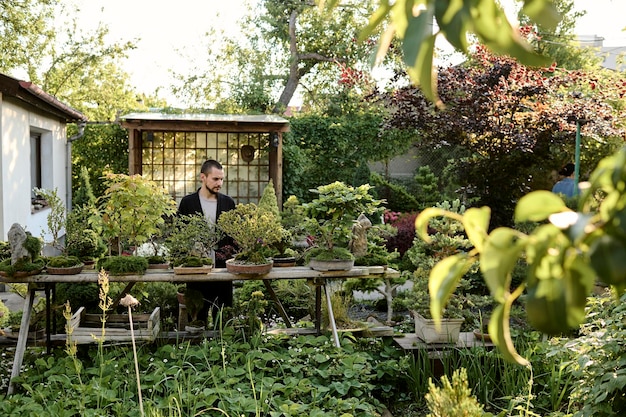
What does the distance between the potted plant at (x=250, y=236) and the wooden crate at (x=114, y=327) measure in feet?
2.32

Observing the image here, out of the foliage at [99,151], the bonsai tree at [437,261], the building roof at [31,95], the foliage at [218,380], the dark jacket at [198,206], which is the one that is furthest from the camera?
the foliage at [99,151]

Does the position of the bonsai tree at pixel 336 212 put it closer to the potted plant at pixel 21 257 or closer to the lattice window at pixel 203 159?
the potted plant at pixel 21 257

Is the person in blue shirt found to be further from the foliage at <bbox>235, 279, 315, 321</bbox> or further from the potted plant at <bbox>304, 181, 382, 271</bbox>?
the potted plant at <bbox>304, 181, 382, 271</bbox>

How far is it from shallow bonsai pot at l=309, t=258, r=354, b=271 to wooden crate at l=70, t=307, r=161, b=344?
122 cm

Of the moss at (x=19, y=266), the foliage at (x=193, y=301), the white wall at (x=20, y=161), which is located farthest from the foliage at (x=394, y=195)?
the moss at (x=19, y=266)

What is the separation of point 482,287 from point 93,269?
15.0 feet

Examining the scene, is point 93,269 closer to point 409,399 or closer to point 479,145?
point 409,399

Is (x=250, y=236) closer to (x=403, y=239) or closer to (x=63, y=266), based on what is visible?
(x=63, y=266)

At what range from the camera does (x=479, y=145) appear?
317 inches

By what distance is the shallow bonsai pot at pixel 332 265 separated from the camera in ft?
15.0

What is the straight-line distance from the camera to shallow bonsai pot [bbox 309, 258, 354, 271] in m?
4.59

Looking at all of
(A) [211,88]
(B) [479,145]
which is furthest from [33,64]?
(B) [479,145]

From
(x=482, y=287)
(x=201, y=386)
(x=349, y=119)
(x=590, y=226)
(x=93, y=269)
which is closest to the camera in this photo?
(x=590, y=226)

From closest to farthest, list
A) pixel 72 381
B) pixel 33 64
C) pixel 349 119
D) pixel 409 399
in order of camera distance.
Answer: pixel 72 381, pixel 409 399, pixel 349 119, pixel 33 64
